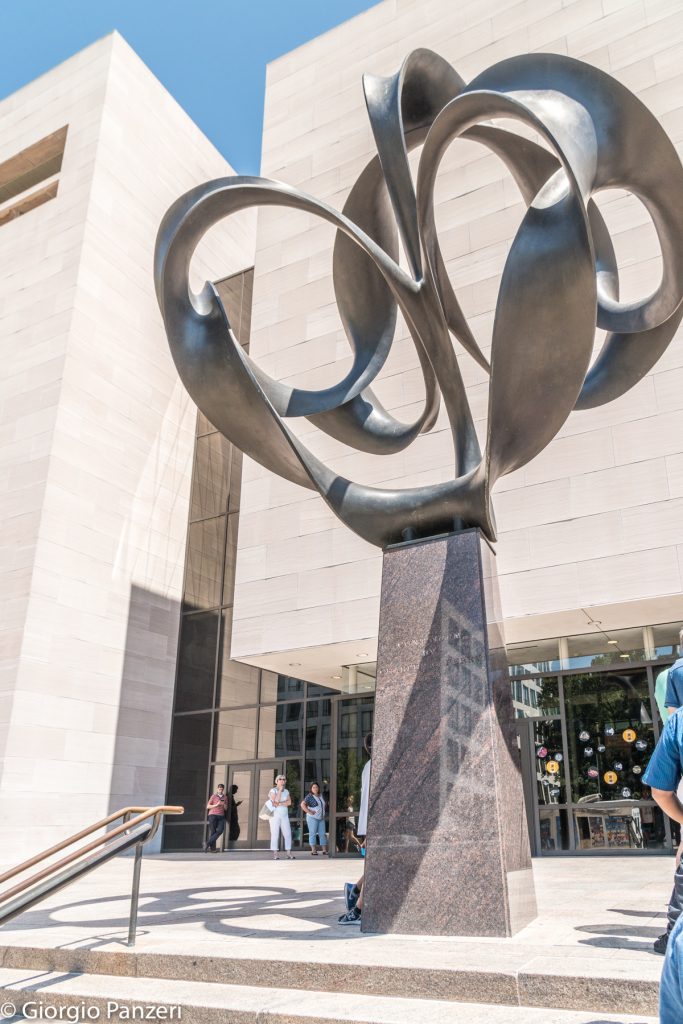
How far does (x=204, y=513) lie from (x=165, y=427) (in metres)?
2.78

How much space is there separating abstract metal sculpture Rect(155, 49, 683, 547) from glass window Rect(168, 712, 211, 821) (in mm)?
15287

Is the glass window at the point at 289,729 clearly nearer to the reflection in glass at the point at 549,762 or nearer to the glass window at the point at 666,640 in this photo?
the reflection in glass at the point at 549,762

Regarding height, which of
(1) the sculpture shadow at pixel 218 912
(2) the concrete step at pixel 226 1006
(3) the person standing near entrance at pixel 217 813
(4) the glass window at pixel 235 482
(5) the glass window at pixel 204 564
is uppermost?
(4) the glass window at pixel 235 482

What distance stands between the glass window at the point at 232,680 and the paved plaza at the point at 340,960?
42.7 feet

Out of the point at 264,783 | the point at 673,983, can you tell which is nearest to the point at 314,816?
the point at 264,783

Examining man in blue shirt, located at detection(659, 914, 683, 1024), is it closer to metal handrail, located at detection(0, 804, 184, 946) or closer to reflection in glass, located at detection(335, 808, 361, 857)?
metal handrail, located at detection(0, 804, 184, 946)

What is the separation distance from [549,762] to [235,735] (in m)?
8.82

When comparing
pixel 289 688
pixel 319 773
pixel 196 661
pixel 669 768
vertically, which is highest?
pixel 196 661

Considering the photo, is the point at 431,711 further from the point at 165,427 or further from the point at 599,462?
the point at 165,427

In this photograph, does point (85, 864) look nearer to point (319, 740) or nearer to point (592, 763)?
point (592, 763)

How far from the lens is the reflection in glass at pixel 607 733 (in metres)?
15.0

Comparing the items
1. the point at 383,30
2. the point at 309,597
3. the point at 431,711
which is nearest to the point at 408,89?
the point at 431,711

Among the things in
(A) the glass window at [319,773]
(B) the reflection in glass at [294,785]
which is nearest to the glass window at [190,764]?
(B) the reflection in glass at [294,785]

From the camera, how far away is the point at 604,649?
15.8m
